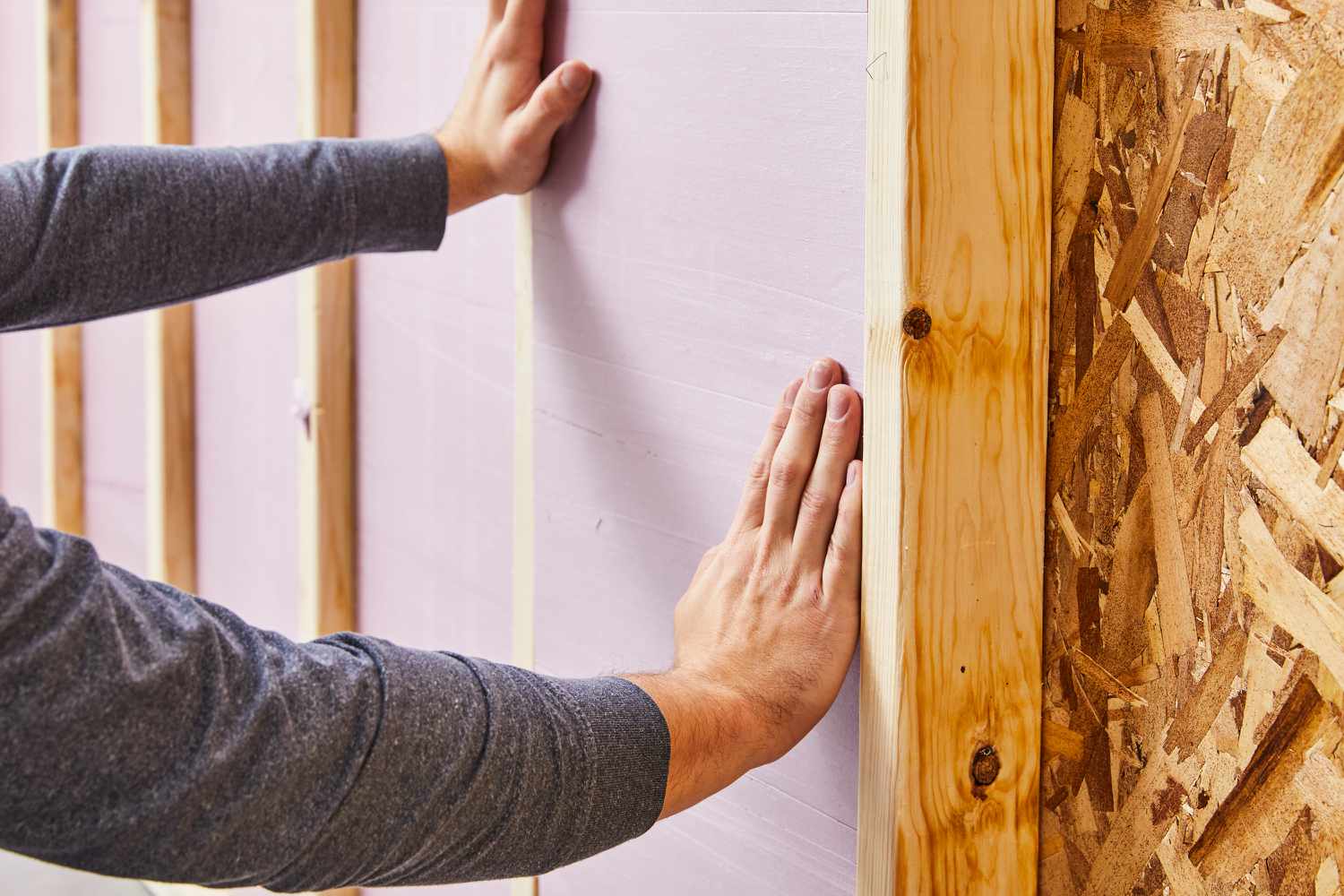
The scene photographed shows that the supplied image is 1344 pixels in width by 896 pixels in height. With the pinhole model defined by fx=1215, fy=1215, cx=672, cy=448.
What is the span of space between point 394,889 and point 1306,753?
108cm

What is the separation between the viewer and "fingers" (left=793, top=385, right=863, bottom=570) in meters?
0.81

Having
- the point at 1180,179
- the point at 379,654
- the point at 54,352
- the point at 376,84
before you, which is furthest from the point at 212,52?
the point at 1180,179

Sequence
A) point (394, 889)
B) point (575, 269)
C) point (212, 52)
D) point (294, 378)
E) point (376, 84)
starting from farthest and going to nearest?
point (212, 52), point (294, 378), point (394, 889), point (376, 84), point (575, 269)

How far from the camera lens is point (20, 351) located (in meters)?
2.36

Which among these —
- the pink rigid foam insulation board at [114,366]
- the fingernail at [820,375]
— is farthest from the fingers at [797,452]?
the pink rigid foam insulation board at [114,366]

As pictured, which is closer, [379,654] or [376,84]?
[379,654]

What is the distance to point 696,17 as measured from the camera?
2.98ft

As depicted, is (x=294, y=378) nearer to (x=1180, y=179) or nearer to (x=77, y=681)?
(x=77, y=681)

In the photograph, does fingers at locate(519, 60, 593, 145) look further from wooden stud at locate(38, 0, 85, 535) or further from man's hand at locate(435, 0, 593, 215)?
wooden stud at locate(38, 0, 85, 535)

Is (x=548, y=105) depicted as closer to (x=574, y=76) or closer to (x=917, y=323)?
(x=574, y=76)

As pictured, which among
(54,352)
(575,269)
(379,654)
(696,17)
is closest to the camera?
(379,654)

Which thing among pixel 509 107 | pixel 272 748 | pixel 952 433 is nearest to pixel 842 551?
pixel 952 433

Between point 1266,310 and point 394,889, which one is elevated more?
point 1266,310

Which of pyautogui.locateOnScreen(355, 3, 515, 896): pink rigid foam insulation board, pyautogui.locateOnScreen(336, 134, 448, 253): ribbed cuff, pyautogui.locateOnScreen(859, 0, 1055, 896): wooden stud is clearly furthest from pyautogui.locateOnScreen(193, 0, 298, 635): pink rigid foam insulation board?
pyautogui.locateOnScreen(859, 0, 1055, 896): wooden stud
